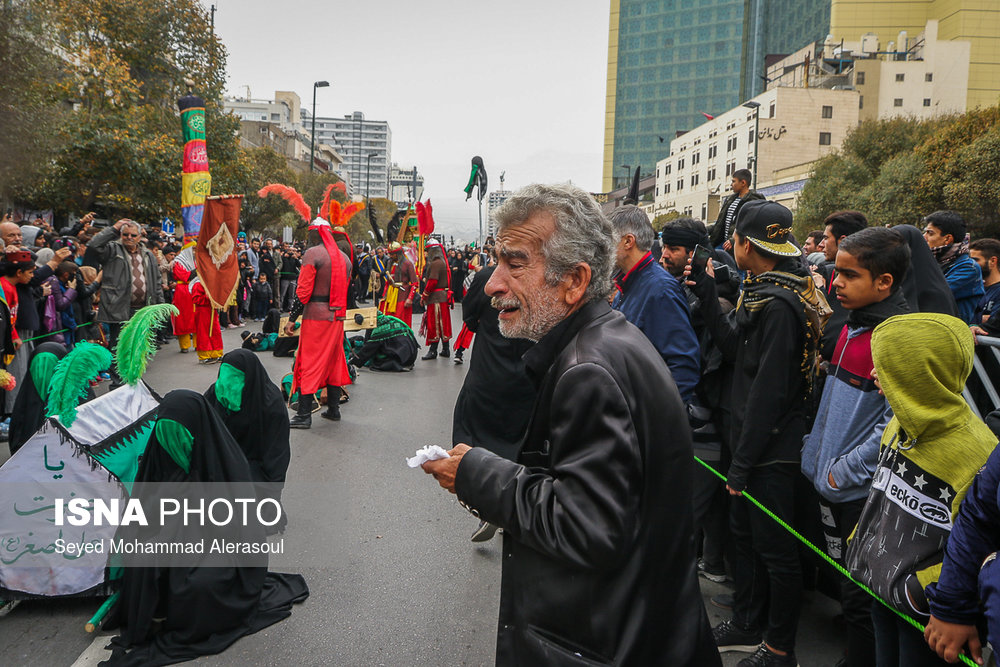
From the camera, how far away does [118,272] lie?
962 cm

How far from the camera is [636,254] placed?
3.84 metres

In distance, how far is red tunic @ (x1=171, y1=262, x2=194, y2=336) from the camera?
11516 mm

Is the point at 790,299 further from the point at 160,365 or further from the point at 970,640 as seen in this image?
the point at 160,365

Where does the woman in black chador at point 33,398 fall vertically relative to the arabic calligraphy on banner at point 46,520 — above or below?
above

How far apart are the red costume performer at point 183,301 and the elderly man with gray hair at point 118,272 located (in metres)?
0.72

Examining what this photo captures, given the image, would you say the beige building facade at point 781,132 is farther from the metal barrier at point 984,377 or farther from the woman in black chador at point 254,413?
the woman in black chador at point 254,413

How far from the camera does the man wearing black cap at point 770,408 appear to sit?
9.82 feet

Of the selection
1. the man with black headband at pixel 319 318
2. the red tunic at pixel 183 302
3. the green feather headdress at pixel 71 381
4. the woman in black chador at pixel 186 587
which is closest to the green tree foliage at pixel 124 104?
the red tunic at pixel 183 302

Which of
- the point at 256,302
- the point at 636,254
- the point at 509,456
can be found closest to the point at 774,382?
the point at 636,254

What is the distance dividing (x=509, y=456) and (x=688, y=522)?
3248mm

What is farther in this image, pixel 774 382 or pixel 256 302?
pixel 256 302

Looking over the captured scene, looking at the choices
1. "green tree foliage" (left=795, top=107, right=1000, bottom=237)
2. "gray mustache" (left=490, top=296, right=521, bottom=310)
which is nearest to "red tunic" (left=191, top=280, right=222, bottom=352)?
"gray mustache" (left=490, top=296, right=521, bottom=310)

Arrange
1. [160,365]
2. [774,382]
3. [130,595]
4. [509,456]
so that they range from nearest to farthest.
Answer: [774,382]
[130,595]
[509,456]
[160,365]

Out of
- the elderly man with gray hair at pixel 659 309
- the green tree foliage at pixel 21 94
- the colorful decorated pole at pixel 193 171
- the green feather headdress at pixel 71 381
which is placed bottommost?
the green feather headdress at pixel 71 381
